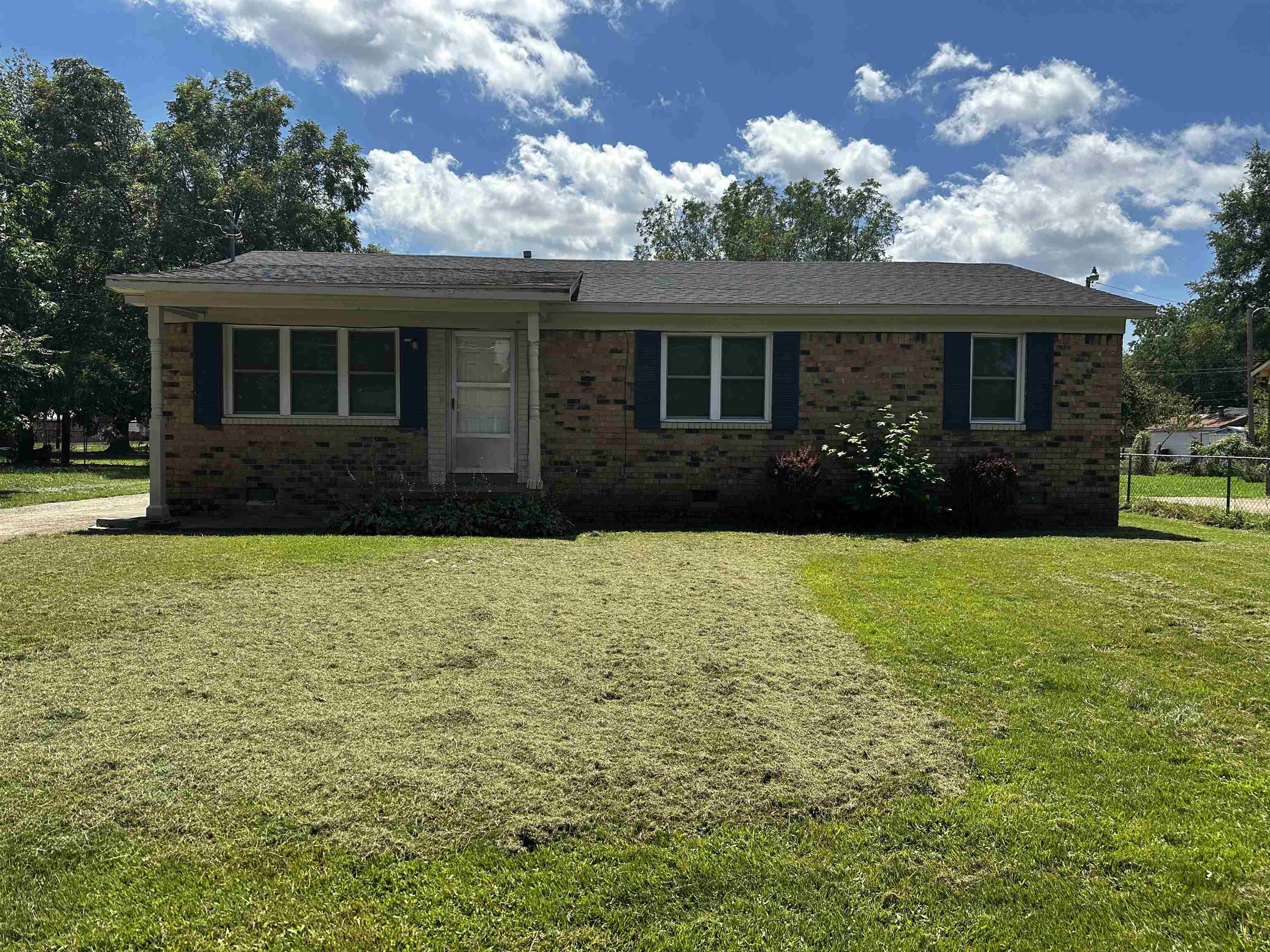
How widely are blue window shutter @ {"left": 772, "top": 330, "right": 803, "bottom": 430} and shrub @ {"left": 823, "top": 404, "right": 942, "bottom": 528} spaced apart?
0.72m

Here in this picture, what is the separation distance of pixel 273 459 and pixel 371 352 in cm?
204

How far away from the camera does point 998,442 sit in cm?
1138

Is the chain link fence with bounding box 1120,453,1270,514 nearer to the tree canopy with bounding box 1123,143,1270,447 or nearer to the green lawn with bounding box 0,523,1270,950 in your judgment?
the tree canopy with bounding box 1123,143,1270,447

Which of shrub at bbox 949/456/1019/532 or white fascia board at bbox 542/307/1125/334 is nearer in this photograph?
shrub at bbox 949/456/1019/532

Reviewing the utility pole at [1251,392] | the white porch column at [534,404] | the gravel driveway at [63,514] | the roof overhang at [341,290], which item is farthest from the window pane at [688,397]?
the utility pole at [1251,392]

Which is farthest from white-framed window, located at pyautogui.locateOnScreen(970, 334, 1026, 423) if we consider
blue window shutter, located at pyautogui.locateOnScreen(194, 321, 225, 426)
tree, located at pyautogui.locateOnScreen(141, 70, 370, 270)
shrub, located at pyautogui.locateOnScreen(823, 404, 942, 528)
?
tree, located at pyautogui.locateOnScreen(141, 70, 370, 270)

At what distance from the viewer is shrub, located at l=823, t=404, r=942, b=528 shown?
10539mm

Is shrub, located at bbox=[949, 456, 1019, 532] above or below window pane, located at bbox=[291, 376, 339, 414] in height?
below

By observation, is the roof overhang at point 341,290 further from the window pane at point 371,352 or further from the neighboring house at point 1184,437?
the neighboring house at point 1184,437

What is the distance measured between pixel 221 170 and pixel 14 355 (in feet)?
59.7

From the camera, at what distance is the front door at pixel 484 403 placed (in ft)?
37.7

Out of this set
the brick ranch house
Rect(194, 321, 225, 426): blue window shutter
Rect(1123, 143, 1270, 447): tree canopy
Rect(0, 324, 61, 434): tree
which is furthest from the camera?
Rect(1123, 143, 1270, 447): tree canopy

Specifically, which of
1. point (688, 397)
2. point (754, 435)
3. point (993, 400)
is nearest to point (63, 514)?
point (688, 397)

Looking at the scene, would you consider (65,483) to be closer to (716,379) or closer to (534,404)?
(534,404)
